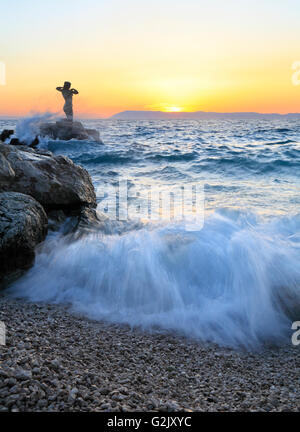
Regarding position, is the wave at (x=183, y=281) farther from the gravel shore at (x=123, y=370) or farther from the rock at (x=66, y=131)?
the rock at (x=66, y=131)

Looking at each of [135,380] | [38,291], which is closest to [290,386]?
[135,380]

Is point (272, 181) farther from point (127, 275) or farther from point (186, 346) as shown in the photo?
point (186, 346)

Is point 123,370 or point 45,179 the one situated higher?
point 45,179

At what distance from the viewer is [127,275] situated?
12.0 feet

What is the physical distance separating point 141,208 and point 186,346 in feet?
13.4

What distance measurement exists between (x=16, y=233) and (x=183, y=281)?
1963 millimetres

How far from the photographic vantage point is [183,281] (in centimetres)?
363

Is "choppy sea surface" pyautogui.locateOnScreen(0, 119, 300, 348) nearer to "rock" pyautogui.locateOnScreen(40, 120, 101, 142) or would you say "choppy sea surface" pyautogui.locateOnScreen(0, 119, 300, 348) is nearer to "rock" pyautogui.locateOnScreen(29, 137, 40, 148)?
"rock" pyautogui.locateOnScreen(29, 137, 40, 148)

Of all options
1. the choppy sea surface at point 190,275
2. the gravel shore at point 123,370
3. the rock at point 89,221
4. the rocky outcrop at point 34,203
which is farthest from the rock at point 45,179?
the gravel shore at point 123,370

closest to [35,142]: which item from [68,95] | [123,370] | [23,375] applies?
[68,95]

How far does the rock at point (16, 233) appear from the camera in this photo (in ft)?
10.6

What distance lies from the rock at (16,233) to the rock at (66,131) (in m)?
17.9

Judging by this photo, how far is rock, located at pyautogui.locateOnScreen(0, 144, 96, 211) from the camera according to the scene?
434 cm

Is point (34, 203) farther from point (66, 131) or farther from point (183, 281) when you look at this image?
point (66, 131)
